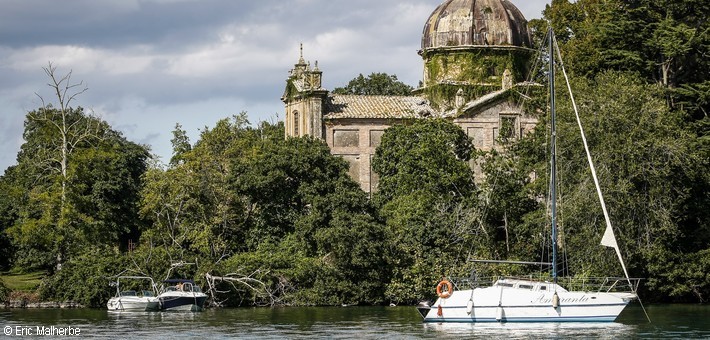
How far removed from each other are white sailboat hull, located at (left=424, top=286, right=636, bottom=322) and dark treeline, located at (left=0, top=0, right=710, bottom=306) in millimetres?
8013

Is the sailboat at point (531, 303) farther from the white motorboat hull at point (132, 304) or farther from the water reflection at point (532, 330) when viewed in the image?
the white motorboat hull at point (132, 304)

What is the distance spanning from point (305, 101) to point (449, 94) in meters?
8.88

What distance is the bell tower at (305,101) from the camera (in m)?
81.3

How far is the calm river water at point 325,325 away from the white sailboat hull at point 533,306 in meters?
0.34

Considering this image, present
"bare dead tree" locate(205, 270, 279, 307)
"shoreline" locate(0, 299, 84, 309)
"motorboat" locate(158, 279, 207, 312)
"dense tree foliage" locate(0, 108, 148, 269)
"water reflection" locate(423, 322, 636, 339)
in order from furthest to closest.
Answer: "dense tree foliage" locate(0, 108, 148, 269) < "shoreline" locate(0, 299, 84, 309) < "bare dead tree" locate(205, 270, 279, 307) < "motorboat" locate(158, 279, 207, 312) < "water reflection" locate(423, 322, 636, 339)

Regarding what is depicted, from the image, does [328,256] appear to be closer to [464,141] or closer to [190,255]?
[190,255]

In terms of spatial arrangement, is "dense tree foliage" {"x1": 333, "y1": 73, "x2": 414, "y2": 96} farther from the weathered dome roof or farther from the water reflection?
the water reflection

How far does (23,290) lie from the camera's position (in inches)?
2677

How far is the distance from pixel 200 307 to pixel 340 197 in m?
9.58

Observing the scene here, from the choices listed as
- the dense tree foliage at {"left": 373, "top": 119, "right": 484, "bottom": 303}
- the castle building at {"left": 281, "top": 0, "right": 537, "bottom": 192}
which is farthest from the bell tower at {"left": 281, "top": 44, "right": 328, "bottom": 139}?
the dense tree foliage at {"left": 373, "top": 119, "right": 484, "bottom": 303}

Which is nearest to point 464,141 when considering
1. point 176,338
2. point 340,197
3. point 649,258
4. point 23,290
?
point 340,197

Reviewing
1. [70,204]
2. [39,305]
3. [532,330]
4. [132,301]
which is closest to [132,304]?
[132,301]

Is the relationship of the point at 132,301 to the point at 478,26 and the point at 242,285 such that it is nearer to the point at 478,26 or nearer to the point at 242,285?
the point at 242,285

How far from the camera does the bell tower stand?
81.3 metres
